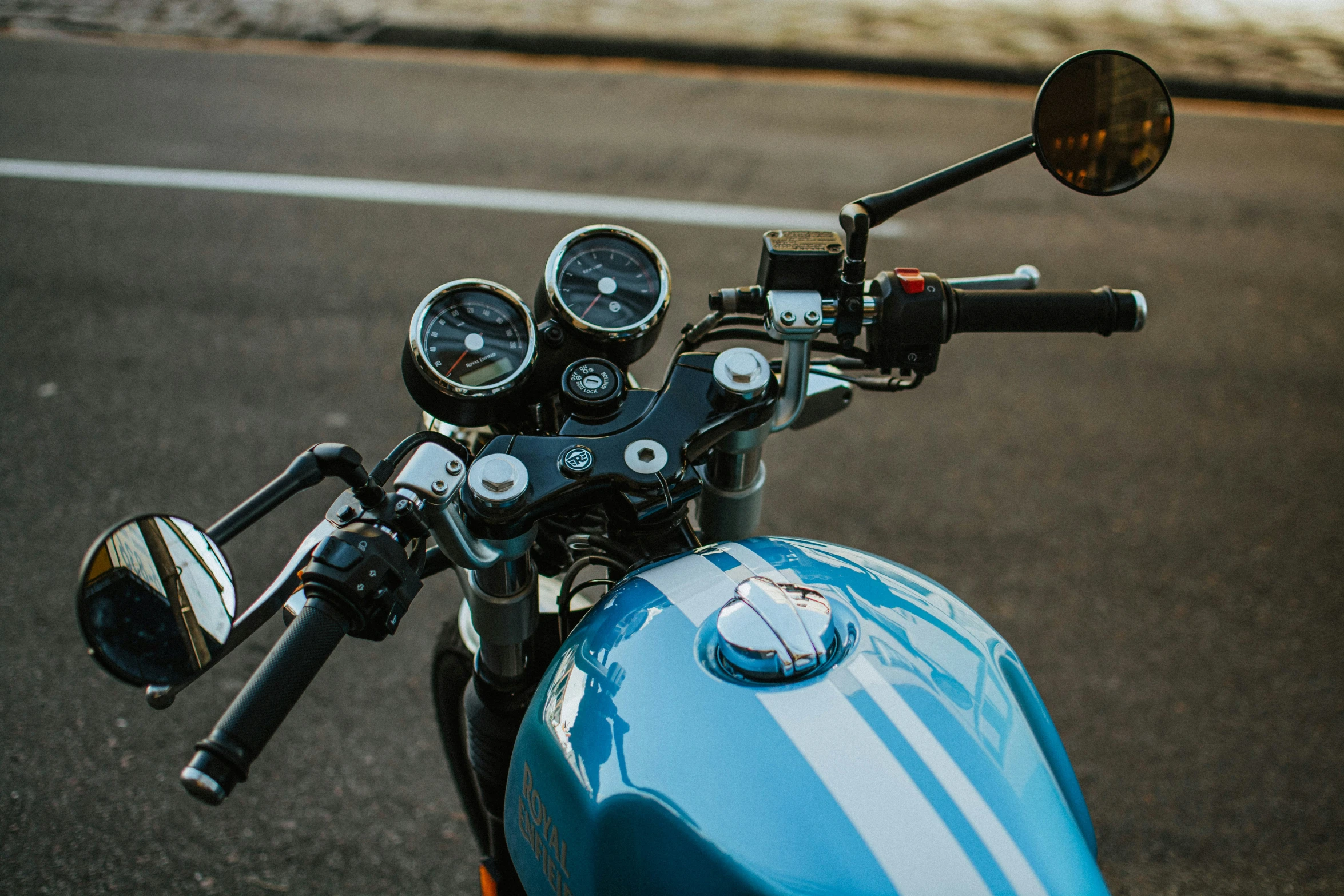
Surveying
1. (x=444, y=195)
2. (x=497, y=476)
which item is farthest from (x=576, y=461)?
(x=444, y=195)

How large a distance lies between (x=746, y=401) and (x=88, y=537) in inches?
115

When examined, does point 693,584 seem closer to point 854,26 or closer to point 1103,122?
point 1103,122

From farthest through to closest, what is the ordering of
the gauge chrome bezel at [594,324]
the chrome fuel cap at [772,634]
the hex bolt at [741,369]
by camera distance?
the gauge chrome bezel at [594,324], the hex bolt at [741,369], the chrome fuel cap at [772,634]

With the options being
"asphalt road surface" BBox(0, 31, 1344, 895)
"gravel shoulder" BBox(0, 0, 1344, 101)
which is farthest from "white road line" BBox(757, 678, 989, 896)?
"gravel shoulder" BBox(0, 0, 1344, 101)

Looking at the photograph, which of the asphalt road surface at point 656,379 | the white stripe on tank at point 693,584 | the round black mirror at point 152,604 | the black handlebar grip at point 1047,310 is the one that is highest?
the black handlebar grip at point 1047,310

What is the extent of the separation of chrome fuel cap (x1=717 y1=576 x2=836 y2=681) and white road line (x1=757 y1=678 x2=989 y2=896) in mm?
29

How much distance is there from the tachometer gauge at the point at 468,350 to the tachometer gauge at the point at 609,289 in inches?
2.6

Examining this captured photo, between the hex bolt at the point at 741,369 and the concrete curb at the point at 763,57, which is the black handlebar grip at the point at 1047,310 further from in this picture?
the concrete curb at the point at 763,57

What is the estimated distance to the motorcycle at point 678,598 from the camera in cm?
90

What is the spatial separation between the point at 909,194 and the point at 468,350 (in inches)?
24.4

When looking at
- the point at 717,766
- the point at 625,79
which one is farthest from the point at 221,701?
the point at 625,79

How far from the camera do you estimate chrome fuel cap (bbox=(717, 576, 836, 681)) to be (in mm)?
957

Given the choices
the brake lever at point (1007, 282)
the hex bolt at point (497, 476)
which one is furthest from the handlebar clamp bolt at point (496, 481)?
the brake lever at point (1007, 282)

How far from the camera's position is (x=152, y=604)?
889mm
